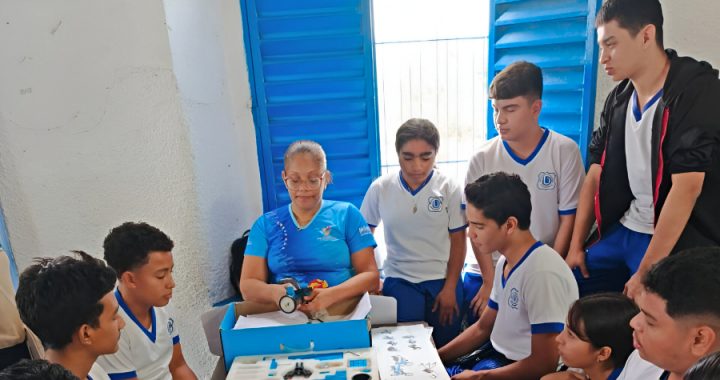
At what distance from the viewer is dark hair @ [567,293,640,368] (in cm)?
123

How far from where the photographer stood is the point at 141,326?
1.44 metres

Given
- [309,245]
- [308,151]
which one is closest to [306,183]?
[308,151]

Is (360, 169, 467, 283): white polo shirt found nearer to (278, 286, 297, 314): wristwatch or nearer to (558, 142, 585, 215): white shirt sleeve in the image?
(558, 142, 585, 215): white shirt sleeve

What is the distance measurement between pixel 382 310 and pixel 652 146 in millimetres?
1011

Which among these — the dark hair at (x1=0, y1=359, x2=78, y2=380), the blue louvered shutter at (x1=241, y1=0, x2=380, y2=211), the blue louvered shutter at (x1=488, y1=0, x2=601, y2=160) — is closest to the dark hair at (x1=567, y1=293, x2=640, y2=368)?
the blue louvered shutter at (x1=488, y1=0, x2=601, y2=160)

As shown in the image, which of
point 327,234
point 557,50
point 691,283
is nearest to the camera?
point 691,283

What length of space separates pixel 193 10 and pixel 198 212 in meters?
0.87

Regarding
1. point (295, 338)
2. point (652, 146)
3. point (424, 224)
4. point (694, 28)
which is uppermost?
point (694, 28)

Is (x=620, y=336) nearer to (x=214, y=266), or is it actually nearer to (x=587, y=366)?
(x=587, y=366)

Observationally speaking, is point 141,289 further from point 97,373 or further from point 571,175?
point 571,175

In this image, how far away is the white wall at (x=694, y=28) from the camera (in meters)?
1.82

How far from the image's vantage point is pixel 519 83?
181cm

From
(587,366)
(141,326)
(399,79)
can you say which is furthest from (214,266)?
(587,366)

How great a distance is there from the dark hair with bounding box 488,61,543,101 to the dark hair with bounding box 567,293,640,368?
878 millimetres
